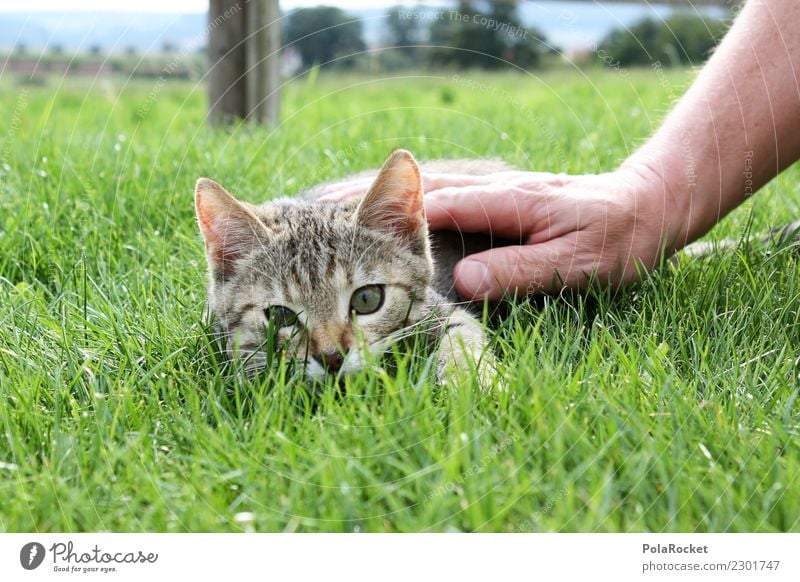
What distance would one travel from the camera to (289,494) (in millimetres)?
1411

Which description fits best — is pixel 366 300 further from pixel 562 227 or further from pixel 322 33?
pixel 322 33

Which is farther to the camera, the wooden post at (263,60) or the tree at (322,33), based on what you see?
the wooden post at (263,60)

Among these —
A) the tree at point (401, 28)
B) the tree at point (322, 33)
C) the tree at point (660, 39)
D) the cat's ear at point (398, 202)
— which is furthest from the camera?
the tree at point (660, 39)

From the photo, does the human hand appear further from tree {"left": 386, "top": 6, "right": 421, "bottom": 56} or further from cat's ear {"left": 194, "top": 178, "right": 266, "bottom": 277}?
tree {"left": 386, "top": 6, "right": 421, "bottom": 56}

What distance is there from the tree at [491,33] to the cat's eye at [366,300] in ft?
4.09

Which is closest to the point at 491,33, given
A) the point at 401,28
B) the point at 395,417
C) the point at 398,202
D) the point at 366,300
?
the point at 401,28

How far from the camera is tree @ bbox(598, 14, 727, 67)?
4.36 m

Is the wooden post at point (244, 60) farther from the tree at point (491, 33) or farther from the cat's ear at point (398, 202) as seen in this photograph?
the cat's ear at point (398, 202)

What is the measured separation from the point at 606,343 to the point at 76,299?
62.0 inches

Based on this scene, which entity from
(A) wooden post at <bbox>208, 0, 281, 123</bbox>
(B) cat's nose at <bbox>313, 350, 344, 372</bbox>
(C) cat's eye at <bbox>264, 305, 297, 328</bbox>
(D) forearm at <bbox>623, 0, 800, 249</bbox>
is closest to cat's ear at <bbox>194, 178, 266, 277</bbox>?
(C) cat's eye at <bbox>264, 305, 297, 328</bbox>

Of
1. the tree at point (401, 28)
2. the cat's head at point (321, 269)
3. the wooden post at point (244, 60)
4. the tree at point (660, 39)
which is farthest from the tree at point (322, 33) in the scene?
the tree at point (660, 39)

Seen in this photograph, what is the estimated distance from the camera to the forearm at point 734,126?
2.22 m

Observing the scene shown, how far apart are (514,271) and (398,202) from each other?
1.32 ft

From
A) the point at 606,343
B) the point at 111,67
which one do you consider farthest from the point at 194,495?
the point at 111,67
